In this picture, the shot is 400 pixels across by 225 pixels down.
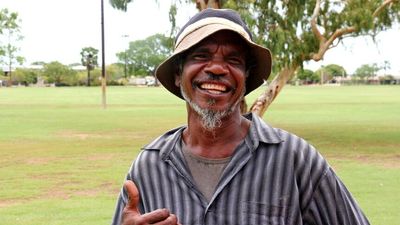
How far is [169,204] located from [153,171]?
147 millimetres

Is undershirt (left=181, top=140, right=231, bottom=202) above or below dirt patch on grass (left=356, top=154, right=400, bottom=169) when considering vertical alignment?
above

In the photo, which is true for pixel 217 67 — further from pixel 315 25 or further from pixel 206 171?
pixel 315 25

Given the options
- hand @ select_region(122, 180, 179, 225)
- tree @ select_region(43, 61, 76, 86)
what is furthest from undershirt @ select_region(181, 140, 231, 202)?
tree @ select_region(43, 61, 76, 86)

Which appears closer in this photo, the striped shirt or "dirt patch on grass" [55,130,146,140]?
the striped shirt

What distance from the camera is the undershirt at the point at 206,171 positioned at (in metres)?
2.28

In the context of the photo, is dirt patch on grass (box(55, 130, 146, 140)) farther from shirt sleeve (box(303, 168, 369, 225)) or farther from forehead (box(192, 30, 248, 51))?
shirt sleeve (box(303, 168, 369, 225))

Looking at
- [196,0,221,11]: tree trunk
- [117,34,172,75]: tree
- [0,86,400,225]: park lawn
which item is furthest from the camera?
[117,34,172,75]: tree

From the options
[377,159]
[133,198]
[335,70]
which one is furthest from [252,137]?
[335,70]

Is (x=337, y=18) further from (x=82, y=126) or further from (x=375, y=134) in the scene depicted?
(x=82, y=126)

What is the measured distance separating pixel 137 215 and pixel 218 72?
0.54 meters

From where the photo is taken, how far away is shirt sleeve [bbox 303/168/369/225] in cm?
228

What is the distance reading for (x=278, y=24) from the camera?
18594 mm

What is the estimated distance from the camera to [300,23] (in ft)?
64.2

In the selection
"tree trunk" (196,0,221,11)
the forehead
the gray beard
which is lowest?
the gray beard
